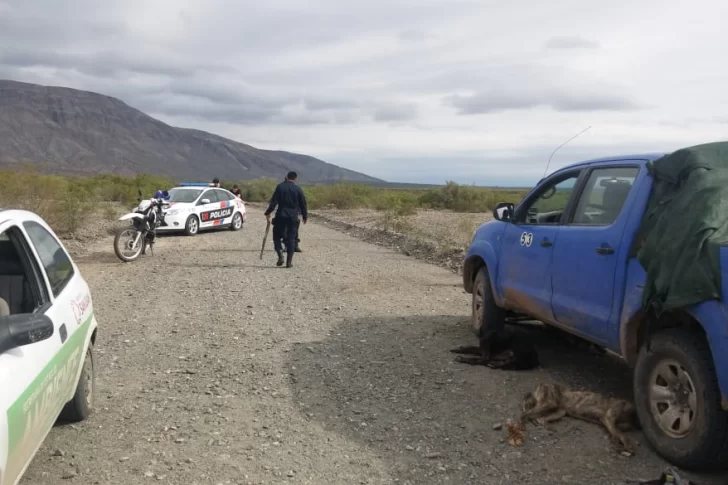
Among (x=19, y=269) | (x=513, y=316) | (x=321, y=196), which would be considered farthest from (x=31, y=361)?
(x=321, y=196)

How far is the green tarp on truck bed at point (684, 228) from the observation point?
382 centimetres

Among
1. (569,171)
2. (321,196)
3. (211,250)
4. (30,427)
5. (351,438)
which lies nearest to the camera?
(30,427)

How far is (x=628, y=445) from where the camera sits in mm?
4426

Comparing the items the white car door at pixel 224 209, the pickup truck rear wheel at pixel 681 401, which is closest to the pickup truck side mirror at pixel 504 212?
the pickup truck rear wheel at pixel 681 401

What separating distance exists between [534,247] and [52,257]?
3886 millimetres

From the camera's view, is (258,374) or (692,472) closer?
(692,472)

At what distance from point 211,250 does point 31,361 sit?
13230 millimetres

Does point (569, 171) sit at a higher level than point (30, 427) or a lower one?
higher

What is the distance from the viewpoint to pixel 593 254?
198 inches

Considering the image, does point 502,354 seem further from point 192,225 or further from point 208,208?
point 208,208

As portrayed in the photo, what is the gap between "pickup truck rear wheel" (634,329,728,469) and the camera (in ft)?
12.6

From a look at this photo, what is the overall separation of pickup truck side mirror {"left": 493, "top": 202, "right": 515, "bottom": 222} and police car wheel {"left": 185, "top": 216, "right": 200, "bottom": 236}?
14.6 m

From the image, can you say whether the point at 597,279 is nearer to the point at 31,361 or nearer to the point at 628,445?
the point at 628,445

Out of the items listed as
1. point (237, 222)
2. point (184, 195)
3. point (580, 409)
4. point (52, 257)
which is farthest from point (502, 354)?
point (237, 222)
